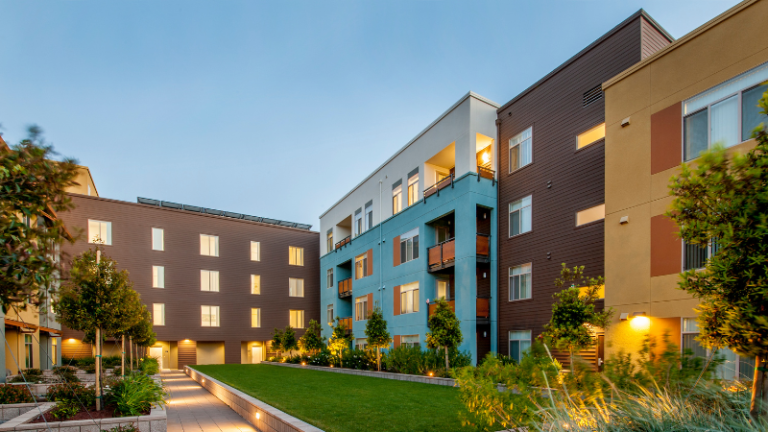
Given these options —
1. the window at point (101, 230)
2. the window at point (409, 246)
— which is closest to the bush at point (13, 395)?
the window at point (409, 246)

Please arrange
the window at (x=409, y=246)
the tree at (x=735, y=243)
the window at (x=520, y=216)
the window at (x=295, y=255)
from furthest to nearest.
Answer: the window at (x=295, y=255), the window at (x=409, y=246), the window at (x=520, y=216), the tree at (x=735, y=243)

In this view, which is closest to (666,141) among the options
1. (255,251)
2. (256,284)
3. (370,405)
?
(370,405)

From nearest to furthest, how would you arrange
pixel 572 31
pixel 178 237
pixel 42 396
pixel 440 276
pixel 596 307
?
pixel 42 396 < pixel 596 307 < pixel 440 276 < pixel 178 237 < pixel 572 31

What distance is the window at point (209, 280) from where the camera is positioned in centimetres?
3594

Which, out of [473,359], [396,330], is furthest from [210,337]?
[473,359]

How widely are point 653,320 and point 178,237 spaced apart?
109 ft

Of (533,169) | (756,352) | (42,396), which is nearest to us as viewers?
(756,352)

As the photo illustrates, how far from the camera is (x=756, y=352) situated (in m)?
4.04

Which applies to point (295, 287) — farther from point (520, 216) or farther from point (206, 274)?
point (520, 216)

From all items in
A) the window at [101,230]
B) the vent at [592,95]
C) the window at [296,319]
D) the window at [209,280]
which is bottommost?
the window at [296,319]

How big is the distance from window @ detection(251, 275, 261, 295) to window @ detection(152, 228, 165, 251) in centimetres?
732

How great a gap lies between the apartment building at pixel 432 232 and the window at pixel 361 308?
6 cm

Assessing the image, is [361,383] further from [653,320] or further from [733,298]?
[733,298]

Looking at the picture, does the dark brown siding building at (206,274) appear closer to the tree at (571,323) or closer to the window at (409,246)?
the window at (409,246)
